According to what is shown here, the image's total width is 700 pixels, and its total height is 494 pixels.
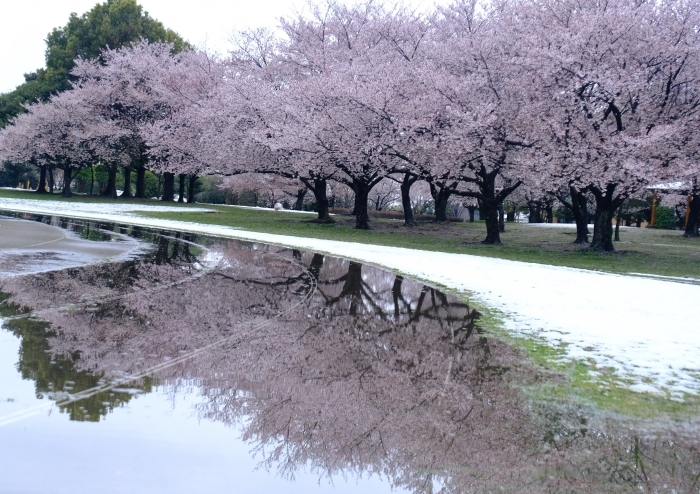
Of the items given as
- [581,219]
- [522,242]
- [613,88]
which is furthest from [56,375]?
[581,219]

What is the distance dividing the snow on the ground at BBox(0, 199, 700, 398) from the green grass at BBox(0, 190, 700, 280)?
148 inches

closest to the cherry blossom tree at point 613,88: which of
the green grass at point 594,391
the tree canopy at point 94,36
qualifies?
the green grass at point 594,391

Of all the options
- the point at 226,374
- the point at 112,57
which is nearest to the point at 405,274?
the point at 226,374

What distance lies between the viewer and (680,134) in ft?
77.5

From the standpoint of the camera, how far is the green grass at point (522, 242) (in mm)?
22484

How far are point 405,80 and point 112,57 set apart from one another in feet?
108

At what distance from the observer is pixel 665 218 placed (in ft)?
166

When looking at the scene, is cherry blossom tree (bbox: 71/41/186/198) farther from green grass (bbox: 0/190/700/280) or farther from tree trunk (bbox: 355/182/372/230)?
tree trunk (bbox: 355/182/372/230)

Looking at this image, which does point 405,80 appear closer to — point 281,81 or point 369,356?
point 281,81

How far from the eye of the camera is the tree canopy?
57.1 metres

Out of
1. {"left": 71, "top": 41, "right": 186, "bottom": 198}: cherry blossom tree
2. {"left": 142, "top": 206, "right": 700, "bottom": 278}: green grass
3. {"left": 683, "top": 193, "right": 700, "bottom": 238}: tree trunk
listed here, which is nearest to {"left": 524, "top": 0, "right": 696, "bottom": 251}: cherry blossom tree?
{"left": 142, "top": 206, "right": 700, "bottom": 278}: green grass

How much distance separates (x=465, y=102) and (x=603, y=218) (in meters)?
7.09

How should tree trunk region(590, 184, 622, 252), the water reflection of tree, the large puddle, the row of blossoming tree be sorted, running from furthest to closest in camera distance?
tree trunk region(590, 184, 622, 252)
the row of blossoming tree
the water reflection of tree
the large puddle

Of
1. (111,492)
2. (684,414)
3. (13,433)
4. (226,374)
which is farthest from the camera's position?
(226,374)
